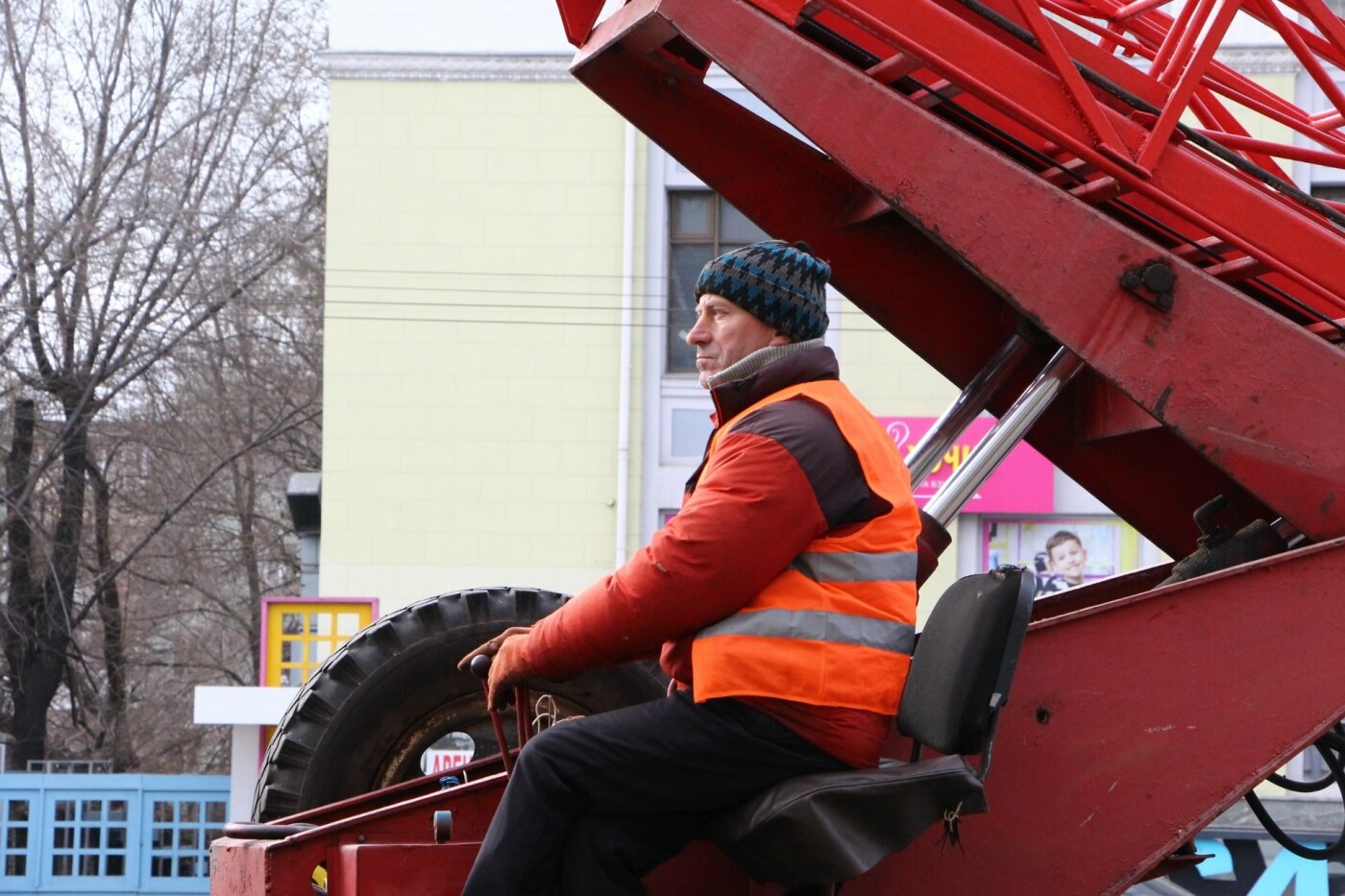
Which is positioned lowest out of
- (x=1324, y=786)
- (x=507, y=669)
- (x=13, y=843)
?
(x=13, y=843)

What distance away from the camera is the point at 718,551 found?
2.97m

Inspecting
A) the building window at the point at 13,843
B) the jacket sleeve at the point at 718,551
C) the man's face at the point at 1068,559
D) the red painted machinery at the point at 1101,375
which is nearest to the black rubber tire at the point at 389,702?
the red painted machinery at the point at 1101,375

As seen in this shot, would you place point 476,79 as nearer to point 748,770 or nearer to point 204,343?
point 204,343

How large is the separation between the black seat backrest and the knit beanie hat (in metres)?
0.60

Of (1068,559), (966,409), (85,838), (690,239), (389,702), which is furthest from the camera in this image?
(690,239)

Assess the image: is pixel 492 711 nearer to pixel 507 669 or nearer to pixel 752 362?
pixel 507 669

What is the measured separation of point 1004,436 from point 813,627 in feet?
3.50

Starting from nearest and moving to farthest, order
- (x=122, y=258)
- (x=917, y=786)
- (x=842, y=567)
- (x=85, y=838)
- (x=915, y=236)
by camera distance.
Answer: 1. (x=917, y=786)
2. (x=842, y=567)
3. (x=915, y=236)
4. (x=85, y=838)
5. (x=122, y=258)

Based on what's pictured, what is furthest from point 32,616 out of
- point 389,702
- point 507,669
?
point 507,669

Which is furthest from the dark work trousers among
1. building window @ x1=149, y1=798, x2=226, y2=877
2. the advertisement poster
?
the advertisement poster

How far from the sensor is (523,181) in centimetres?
1797

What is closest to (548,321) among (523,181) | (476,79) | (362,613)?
(523,181)

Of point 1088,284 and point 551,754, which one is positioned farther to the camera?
point 1088,284

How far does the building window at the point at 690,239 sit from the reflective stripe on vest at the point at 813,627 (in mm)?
15251
